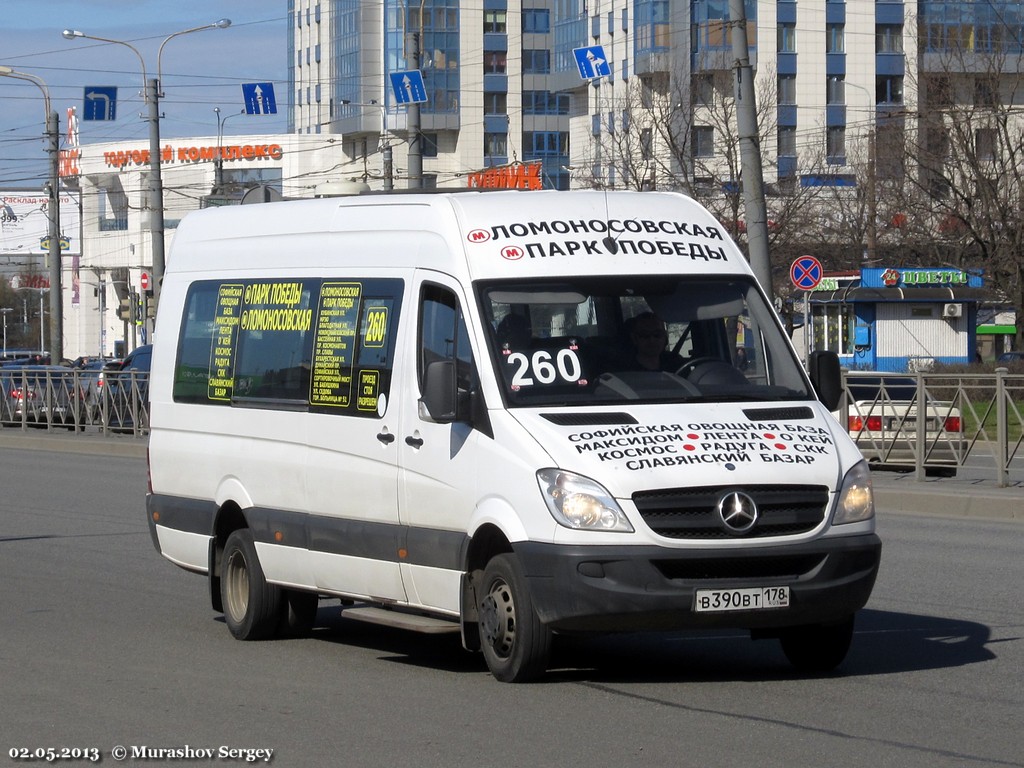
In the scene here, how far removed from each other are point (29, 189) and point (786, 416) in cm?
11662

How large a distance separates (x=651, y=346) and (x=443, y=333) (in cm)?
102

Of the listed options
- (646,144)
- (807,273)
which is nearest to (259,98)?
(646,144)

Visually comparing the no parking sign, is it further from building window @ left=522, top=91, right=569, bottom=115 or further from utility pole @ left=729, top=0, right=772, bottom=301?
building window @ left=522, top=91, right=569, bottom=115

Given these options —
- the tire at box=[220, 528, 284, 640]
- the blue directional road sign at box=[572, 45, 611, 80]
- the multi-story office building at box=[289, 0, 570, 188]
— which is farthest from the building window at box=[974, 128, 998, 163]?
the multi-story office building at box=[289, 0, 570, 188]

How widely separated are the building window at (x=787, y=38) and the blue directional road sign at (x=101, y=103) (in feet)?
132

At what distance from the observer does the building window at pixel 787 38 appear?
85.8 metres

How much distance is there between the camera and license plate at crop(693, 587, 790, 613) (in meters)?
7.46

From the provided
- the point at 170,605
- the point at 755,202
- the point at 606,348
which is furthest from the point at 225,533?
the point at 755,202

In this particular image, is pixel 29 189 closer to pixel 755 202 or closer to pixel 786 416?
pixel 755 202

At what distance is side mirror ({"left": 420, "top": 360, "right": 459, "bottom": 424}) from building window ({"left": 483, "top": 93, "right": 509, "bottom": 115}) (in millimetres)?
102022

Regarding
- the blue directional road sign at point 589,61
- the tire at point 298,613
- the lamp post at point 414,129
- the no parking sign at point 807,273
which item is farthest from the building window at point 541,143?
the tire at point 298,613

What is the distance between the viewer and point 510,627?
7.82 m

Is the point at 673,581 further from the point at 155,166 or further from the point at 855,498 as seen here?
the point at 155,166

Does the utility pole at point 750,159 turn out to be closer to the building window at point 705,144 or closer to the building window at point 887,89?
the building window at point 705,144
